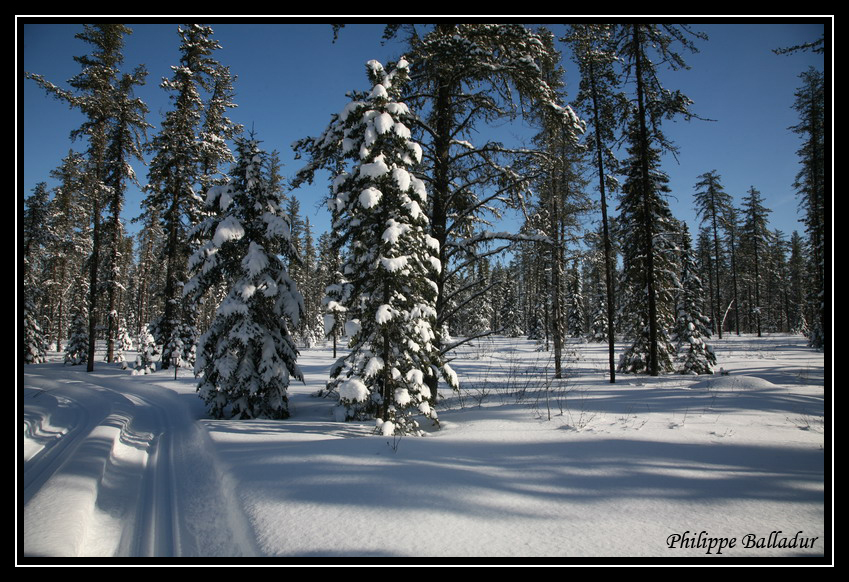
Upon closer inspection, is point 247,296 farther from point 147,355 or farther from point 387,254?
point 147,355

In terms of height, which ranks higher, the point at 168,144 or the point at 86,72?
the point at 86,72

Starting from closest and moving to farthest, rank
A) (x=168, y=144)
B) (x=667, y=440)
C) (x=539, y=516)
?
(x=539, y=516) → (x=667, y=440) → (x=168, y=144)

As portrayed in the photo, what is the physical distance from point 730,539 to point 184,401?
48.9 ft

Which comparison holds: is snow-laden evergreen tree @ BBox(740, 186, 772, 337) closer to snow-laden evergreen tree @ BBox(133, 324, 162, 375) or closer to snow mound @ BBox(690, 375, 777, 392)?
snow mound @ BBox(690, 375, 777, 392)

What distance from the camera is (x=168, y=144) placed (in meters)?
19.3

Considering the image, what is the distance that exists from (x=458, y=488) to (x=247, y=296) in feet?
26.2

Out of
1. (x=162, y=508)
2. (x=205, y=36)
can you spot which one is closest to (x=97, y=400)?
(x=162, y=508)

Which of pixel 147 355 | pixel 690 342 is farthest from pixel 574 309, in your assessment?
pixel 147 355

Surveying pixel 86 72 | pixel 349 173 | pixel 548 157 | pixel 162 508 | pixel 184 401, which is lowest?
pixel 184 401

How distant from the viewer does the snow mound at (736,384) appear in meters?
8.77

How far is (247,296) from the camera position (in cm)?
980

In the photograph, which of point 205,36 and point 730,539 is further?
point 205,36
